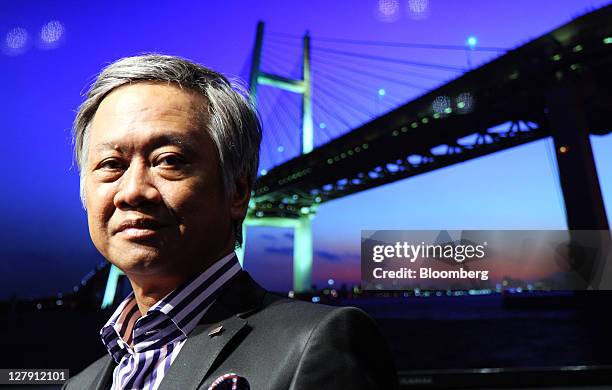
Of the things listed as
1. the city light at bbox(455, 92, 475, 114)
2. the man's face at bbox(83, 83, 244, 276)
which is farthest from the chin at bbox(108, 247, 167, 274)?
the city light at bbox(455, 92, 475, 114)

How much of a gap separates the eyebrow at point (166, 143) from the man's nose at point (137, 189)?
0.04 m

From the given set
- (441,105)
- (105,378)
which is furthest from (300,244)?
(105,378)

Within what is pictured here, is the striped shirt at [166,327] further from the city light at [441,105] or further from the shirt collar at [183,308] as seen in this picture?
the city light at [441,105]

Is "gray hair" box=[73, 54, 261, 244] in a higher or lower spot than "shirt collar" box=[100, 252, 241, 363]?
higher

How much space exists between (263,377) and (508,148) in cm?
932

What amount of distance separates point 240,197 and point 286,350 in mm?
352

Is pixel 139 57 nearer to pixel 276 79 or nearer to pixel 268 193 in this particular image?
pixel 268 193

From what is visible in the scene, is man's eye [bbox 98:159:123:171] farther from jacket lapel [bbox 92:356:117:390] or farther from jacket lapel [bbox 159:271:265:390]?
jacket lapel [bbox 92:356:117:390]

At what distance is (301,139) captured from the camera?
15000 millimetres

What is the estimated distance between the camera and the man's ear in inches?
38.8

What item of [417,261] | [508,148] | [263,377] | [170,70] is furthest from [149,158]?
[508,148]

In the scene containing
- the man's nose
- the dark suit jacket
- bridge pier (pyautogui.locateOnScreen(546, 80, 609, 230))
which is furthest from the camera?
bridge pier (pyautogui.locateOnScreen(546, 80, 609, 230))

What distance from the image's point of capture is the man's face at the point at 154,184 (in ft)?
2.78

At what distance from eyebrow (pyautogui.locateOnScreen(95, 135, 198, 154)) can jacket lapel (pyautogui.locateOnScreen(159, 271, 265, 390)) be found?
0.29 m
